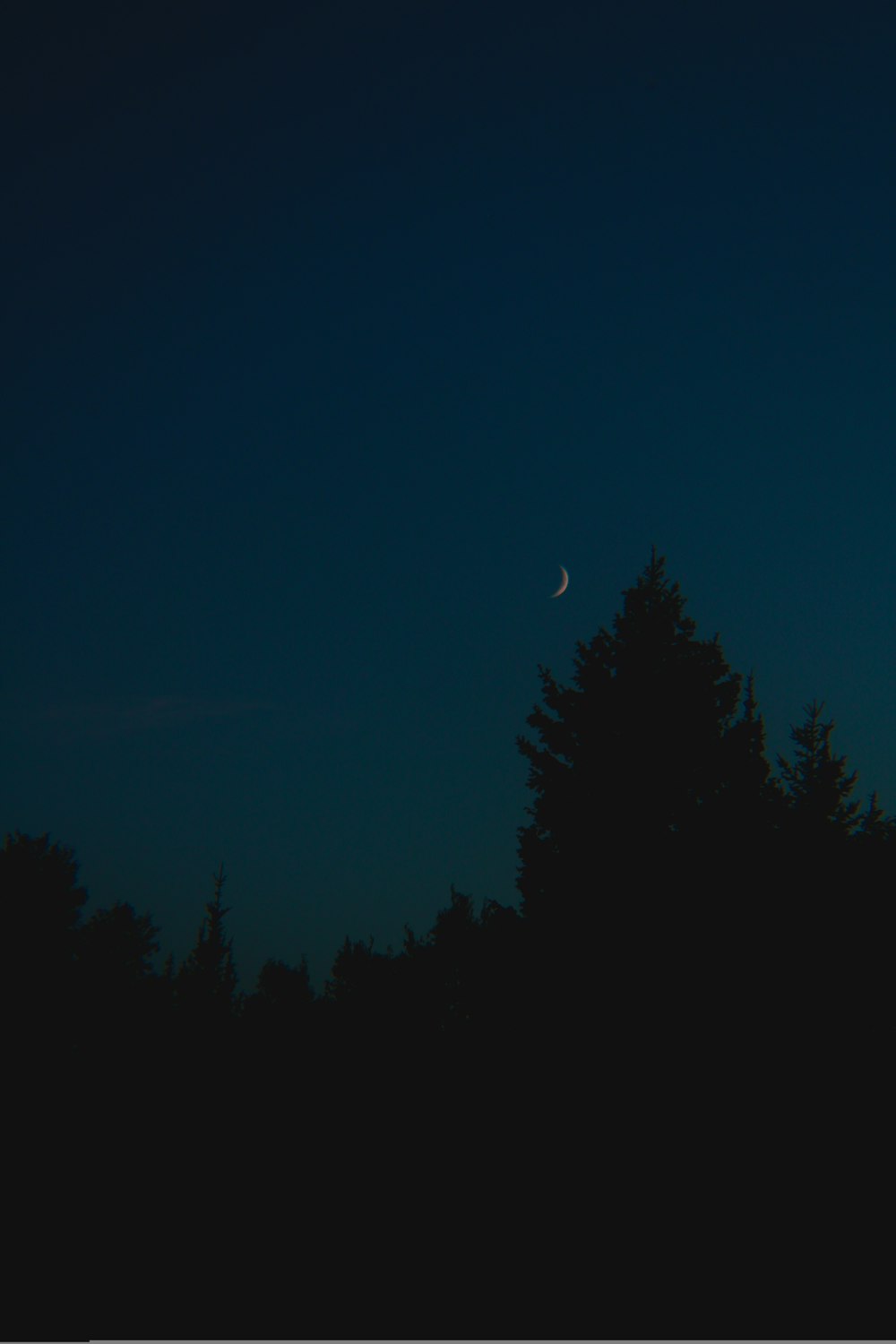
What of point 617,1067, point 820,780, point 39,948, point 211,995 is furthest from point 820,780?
point 39,948

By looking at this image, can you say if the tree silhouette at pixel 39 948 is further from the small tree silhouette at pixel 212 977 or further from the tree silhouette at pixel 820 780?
the tree silhouette at pixel 820 780

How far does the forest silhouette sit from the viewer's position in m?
9.30

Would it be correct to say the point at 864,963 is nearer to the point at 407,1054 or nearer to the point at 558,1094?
the point at 558,1094

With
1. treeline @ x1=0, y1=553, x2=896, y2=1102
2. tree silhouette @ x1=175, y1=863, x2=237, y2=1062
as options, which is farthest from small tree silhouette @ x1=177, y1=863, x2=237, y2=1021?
treeline @ x1=0, y1=553, x2=896, y2=1102

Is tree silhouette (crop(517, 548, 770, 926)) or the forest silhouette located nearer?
the forest silhouette

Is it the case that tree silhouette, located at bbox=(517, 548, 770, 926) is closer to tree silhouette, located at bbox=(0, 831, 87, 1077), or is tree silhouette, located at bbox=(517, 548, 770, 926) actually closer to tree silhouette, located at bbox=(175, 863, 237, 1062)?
tree silhouette, located at bbox=(175, 863, 237, 1062)

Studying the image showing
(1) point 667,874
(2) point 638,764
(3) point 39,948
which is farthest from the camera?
(3) point 39,948

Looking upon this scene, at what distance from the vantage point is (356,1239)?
42.8ft

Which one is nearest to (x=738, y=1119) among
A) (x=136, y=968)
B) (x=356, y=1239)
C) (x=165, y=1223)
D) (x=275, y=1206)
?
(x=356, y=1239)

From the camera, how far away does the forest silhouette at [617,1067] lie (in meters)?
9.30

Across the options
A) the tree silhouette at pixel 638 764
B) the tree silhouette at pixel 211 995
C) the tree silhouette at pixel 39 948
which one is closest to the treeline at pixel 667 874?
the tree silhouette at pixel 638 764

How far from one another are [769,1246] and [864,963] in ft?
11.2

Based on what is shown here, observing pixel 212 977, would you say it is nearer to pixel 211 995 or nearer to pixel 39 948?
pixel 211 995

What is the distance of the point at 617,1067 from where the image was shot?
10.6m
